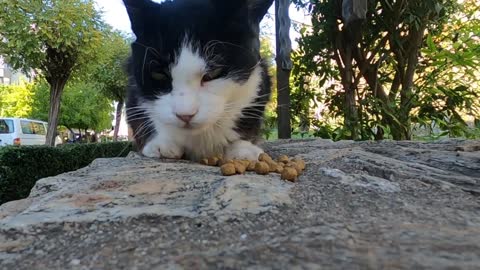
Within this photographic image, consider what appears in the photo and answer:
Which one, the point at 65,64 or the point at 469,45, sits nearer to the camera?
the point at 469,45

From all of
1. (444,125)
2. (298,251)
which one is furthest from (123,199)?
(444,125)

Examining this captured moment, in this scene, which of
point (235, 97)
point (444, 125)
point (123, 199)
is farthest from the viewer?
point (444, 125)

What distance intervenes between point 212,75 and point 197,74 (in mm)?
76

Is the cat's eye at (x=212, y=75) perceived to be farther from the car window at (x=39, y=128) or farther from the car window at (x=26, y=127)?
the car window at (x=39, y=128)

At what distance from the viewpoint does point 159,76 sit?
1.40 meters

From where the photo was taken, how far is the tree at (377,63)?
3727 mm

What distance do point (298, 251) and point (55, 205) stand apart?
57 cm

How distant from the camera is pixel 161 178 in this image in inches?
44.8

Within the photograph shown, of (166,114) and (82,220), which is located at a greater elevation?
(166,114)

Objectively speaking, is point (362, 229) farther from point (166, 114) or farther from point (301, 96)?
point (301, 96)

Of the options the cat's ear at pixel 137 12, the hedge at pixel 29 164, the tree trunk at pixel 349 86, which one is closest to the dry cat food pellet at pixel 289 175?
the cat's ear at pixel 137 12

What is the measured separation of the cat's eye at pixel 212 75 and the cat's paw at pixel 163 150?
0.44 metres

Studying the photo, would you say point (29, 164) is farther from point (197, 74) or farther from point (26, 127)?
point (26, 127)

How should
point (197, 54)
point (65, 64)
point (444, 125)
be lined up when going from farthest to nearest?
point (65, 64)
point (444, 125)
point (197, 54)
